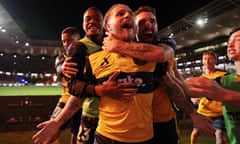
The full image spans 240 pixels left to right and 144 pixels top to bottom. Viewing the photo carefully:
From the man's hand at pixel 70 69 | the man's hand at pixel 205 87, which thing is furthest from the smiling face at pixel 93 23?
the man's hand at pixel 205 87

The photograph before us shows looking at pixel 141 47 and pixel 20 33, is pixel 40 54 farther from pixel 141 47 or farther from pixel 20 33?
pixel 141 47

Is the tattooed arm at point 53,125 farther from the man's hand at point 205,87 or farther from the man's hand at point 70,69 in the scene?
the man's hand at point 205,87

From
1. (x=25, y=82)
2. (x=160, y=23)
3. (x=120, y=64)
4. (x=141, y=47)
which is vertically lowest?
(x=25, y=82)

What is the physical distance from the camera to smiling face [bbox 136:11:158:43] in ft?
7.79

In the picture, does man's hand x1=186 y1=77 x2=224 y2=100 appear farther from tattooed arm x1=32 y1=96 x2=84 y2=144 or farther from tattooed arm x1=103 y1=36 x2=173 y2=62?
tattooed arm x1=32 y1=96 x2=84 y2=144

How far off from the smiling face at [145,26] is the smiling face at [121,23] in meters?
0.57

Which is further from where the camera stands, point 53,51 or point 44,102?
point 53,51

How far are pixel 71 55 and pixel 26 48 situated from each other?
3337 centimetres

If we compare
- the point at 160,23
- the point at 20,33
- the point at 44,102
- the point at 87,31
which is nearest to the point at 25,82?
the point at 20,33

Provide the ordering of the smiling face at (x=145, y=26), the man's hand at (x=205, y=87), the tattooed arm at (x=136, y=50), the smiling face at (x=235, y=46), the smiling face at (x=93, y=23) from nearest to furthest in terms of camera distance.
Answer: the man's hand at (x=205, y=87) < the tattooed arm at (x=136, y=50) < the smiling face at (x=235, y=46) < the smiling face at (x=145, y=26) < the smiling face at (x=93, y=23)

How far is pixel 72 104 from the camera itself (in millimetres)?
1998

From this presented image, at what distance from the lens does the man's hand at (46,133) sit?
1.76m

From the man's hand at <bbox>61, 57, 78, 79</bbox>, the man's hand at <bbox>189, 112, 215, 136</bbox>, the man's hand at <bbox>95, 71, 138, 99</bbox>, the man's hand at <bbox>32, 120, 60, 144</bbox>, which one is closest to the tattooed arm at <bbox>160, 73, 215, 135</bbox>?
the man's hand at <bbox>189, 112, 215, 136</bbox>

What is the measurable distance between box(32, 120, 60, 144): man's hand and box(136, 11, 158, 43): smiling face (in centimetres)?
111
